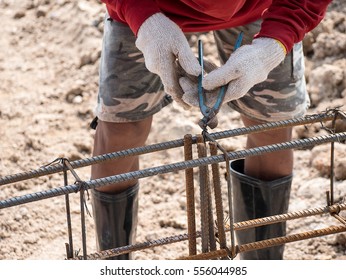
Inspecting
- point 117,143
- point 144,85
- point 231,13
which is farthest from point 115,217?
point 231,13

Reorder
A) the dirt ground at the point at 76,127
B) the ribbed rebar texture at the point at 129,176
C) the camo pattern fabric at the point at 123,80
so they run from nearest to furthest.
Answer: the ribbed rebar texture at the point at 129,176 < the camo pattern fabric at the point at 123,80 < the dirt ground at the point at 76,127

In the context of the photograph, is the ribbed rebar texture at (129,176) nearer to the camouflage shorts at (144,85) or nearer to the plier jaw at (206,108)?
the plier jaw at (206,108)

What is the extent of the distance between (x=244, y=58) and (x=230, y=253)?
442mm

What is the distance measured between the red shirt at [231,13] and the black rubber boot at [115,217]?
1.48ft

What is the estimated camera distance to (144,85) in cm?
191

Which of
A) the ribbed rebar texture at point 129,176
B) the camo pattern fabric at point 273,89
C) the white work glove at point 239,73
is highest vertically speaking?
the camo pattern fabric at point 273,89

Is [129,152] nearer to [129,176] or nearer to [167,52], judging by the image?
[129,176]

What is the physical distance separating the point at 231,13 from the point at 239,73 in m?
0.22

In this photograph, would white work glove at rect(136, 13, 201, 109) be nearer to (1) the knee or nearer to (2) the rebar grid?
(2) the rebar grid

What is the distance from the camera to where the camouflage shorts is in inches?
74.3

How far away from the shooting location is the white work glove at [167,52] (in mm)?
1665

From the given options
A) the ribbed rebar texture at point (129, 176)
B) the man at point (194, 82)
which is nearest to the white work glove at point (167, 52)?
the man at point (194, 82)

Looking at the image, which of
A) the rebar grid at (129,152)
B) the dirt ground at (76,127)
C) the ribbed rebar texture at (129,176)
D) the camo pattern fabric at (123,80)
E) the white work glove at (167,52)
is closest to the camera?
the ribbed rebar texture at (129,176)

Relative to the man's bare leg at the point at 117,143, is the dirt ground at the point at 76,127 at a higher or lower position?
higher
